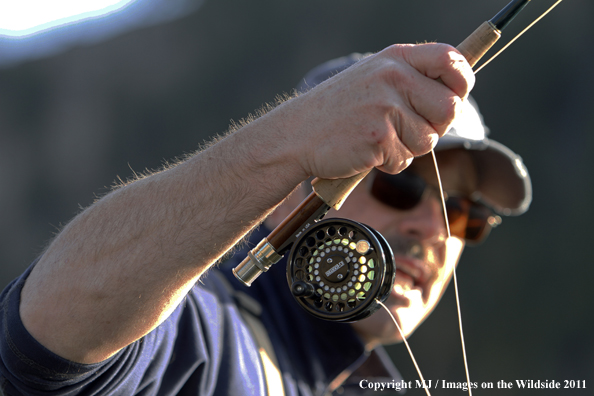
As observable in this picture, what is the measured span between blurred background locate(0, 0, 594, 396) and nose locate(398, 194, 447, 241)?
1.52m

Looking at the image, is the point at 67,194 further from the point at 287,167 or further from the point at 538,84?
the point at 287,167

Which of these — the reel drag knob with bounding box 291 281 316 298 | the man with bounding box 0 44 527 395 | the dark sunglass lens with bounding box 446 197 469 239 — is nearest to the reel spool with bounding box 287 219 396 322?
the reel drag knob with bounding box 291 281 316 298

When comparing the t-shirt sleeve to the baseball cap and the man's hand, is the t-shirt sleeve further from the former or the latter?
the baseball cap

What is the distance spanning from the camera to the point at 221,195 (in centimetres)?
94

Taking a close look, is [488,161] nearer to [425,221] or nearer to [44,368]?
[425,221]

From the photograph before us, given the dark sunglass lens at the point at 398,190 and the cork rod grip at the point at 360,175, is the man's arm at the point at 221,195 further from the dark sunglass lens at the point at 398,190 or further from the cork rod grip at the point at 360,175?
the dark sunglass lens at the point at 398,190

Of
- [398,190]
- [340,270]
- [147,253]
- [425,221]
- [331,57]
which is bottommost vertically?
[331,57]

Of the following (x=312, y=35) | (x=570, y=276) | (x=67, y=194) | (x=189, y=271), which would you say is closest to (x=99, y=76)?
(x=67, y=194)

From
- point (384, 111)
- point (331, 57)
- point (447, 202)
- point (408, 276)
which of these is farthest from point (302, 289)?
point (331, 57)

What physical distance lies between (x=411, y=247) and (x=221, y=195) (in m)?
1.06

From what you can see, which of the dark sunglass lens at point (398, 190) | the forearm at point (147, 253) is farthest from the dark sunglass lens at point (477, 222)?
the forearm at point (147, 253)

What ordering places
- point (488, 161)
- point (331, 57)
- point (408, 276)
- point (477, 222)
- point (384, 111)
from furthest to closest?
point (331, 57)
point (477, 222)
point (488, 161)
point (408, 276)
point (384, 111)

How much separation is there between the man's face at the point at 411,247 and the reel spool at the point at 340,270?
0.84 m

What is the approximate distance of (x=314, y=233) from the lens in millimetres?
985
